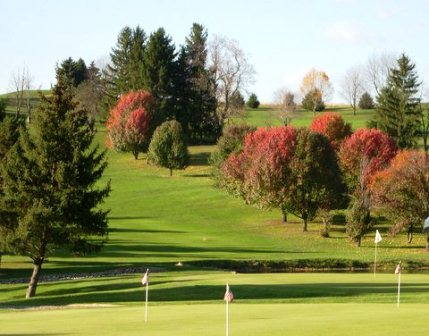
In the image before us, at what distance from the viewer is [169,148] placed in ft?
309

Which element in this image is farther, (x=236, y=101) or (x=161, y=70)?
(x=236, y=101)

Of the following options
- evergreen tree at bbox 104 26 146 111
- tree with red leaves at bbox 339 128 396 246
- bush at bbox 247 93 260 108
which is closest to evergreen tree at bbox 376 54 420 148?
tree with red leaves at bbox 339 128 396 246

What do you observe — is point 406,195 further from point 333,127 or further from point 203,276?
point 333,127

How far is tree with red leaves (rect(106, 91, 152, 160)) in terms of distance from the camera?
10369cm

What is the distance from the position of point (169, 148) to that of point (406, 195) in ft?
122

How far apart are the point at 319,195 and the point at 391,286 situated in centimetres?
3226

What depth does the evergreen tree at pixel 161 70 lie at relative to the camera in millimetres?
115250

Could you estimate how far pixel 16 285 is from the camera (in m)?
42.2

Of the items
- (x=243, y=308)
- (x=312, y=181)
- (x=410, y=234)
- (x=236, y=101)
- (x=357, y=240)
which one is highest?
(x=236, y=101)

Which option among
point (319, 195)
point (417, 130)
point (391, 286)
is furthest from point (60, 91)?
point (417, 130)

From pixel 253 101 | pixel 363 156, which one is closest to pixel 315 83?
pixel 253 101

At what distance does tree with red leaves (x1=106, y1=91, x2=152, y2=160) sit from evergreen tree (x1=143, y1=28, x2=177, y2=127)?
220 inches

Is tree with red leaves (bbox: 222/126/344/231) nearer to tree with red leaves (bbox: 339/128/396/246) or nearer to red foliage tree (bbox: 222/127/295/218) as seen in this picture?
red foliage tree (bbox: 222/127/295/218)

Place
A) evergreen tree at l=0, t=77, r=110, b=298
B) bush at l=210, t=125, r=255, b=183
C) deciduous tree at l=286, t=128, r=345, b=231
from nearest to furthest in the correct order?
evergreen tree at l=0, t=77, r=110, b=298 < deciduous tree at l=286, t=128, r=345, b=231 < bush at l=210, t=125, r=255, b=183
